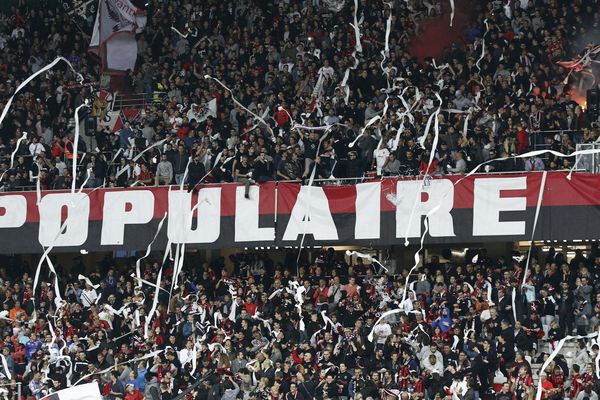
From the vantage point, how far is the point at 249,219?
2898 cm

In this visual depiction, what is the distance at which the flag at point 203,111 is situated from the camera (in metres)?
31.1

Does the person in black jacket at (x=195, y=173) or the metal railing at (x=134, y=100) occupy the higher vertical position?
the metal railing at (x=134, y=100)

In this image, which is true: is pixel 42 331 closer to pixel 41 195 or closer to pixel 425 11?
pixel 41 195

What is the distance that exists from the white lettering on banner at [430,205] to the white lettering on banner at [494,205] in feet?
1.46

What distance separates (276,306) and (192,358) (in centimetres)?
182

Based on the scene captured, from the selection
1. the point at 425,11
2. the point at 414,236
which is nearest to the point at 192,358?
the point at 414,236

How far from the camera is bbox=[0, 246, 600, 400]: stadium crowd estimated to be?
2452 cm

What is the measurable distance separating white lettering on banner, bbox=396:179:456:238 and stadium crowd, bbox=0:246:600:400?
0.70 m

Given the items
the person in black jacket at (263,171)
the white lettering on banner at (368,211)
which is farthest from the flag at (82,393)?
the person in black jacket at (263,171)

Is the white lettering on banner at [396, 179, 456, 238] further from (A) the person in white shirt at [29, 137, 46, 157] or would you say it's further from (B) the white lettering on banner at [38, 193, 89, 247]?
(A) the person in white shirt at [29, 137, 46, 157]

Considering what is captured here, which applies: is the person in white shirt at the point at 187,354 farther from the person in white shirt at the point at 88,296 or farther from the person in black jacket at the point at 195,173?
the person in black jacket at the point at 195,173

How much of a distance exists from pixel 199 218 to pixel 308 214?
7.04ft

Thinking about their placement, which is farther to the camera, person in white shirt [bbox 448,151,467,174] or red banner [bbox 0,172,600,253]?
person in white shirt [bbox 448,151,467,174]

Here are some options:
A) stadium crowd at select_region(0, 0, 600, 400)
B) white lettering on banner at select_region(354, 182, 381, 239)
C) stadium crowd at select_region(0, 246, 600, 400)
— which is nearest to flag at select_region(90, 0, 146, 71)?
stadium crowd at select_region(0, 0, 600, 400)
